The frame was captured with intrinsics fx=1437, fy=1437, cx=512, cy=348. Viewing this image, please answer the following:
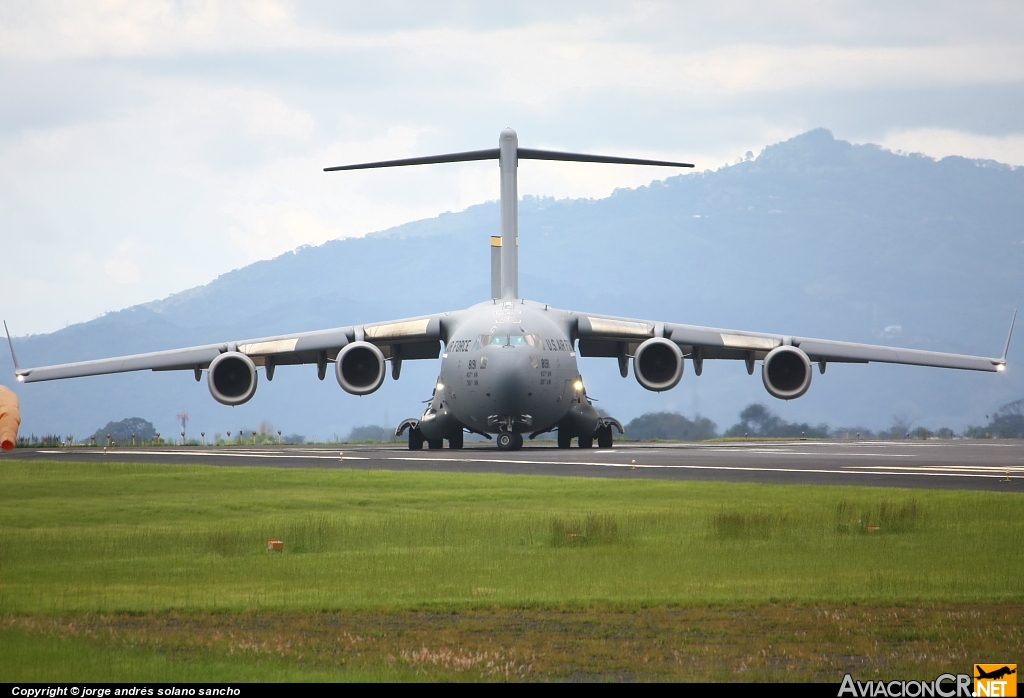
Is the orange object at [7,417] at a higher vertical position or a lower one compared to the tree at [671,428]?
higher

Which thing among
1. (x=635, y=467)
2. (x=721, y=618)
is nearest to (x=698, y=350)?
(x=635, y=467)

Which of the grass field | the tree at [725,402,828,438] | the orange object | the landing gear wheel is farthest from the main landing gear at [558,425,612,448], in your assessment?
the tree at [725,402,828,438]

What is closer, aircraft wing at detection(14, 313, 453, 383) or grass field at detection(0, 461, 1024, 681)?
grass field at detection(0, 461, 1024, 681)

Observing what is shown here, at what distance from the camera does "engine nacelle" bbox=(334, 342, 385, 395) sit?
34.6 meters

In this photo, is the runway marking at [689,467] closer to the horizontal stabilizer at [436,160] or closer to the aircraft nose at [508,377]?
the aircraft nose at [508,377]

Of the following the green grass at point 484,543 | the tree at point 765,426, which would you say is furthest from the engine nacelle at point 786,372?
the tree at point 765,426

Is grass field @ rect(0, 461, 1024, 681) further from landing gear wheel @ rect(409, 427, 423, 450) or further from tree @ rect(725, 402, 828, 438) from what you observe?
tree @ rect(725, 402, 828, 438)

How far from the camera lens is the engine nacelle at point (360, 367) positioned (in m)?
34.6

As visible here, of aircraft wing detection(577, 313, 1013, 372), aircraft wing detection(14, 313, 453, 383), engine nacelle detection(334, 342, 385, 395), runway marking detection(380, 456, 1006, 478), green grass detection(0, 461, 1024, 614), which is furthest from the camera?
Result: aircraft wing detection(577, 313, 1013, 372)

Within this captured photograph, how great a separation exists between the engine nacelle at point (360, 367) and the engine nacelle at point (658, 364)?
622cm

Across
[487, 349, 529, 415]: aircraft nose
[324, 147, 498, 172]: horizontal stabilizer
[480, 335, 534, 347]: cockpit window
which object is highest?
[324, 147, 498, 172]: horizontal stabilizer

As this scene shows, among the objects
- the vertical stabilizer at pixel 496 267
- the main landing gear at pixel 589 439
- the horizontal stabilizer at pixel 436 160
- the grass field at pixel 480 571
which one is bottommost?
the grass field at pixel 480 571

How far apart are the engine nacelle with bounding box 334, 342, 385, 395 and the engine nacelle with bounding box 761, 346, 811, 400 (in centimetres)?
939

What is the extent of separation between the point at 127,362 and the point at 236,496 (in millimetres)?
18301
